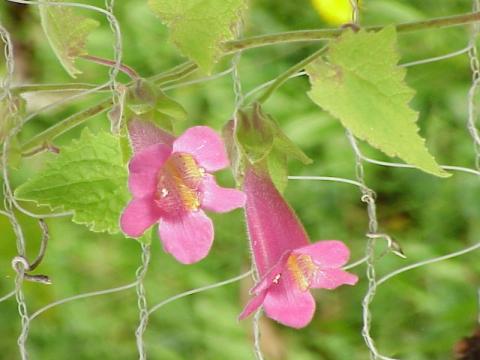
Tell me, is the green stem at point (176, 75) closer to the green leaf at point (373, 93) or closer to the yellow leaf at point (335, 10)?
the green leaf at point (373, 93)

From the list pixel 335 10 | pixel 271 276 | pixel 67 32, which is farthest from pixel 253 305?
pixel 335 10

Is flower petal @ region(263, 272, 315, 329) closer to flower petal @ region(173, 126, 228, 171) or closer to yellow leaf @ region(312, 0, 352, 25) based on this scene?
flower petal @ region(173, 126, 228, 171)

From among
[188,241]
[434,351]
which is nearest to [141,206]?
[188,241]

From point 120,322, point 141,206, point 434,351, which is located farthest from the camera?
point 120,322

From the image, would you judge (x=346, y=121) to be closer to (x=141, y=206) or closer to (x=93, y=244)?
(x=141, y=206)

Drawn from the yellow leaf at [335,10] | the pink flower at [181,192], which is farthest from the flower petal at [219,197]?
the yellow leaf at [335,10]

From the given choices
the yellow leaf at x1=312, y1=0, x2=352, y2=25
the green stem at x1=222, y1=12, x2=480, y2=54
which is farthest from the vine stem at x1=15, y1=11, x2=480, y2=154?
the yellow leaf at x1=312, y1=0, x2=352, y2=25
